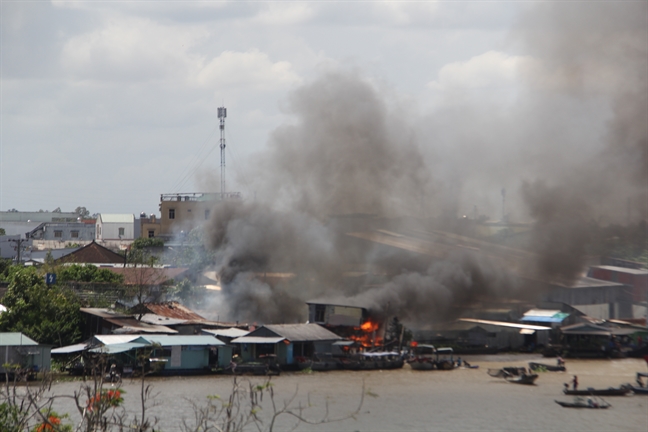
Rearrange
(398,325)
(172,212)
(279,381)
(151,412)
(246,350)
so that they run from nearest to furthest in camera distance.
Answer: (151,412) < (279,381) < (246,350) < (398,325) < (172,212)

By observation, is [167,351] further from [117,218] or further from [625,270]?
[117,218]

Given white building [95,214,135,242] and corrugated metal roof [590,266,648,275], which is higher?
white building [95,214,135,242]

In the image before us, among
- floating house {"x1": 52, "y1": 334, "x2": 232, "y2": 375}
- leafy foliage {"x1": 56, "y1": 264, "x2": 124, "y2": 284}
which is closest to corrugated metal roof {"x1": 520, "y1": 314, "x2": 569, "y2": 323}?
floating house {"x1": 52, "y1": 334, "x2": 232, "y2": 375}

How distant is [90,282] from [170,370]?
47.0 feet

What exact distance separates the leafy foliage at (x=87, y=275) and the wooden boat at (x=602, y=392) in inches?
1047

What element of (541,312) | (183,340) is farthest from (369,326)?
(183,340)

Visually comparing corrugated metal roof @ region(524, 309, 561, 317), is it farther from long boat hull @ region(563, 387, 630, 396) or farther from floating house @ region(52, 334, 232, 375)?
floating house @ region(52, 334, 232, 375)

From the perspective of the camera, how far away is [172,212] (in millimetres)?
89625

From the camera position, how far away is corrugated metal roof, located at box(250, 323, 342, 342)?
3959 cm

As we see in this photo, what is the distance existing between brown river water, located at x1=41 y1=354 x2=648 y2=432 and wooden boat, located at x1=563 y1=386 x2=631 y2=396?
0.25 metres

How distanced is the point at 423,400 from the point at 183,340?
10.4 meters

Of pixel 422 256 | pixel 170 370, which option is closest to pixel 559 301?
pixel 422 256

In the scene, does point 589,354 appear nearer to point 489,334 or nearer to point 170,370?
point 489,334

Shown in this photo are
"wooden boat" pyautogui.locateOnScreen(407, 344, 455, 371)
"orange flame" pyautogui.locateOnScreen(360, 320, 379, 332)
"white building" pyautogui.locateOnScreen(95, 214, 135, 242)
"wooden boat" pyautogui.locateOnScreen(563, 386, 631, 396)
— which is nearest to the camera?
"wooden boat" pyautogui.locateOnScreen(563, 386, 631, 396)
